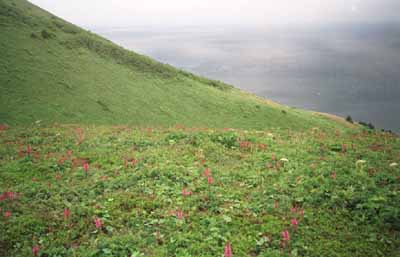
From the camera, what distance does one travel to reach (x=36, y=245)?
751 cm

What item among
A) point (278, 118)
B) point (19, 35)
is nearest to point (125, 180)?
point (278, 118)

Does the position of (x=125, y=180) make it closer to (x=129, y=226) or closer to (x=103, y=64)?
(x=129, y=226)

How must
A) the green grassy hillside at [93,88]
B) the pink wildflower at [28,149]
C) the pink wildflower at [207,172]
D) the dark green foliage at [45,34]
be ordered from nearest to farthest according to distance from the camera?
1. the pink wildflower at [207,172]
2. the pink wildflower at [28,149]
3. the green grassy hillside at [93,88]
4. the dark green foliage at [45,34]

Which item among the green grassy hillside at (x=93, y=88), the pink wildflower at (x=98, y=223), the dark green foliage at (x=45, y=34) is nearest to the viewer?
the pink wildflower at (x=98, y=223)

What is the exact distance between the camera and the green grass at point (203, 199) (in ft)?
24.7

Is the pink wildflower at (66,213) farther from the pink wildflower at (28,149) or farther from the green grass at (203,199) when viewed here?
the pink wildflower at (28,149)

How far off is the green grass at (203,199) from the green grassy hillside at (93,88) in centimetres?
1825

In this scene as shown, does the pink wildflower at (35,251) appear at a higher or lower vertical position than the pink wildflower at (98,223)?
Result: lower

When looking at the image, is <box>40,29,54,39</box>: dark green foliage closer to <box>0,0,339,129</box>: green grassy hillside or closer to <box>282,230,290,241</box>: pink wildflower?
<box>0,0,339,129</box>: green grassy hillside

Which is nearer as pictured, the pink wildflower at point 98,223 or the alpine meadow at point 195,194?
the alpine meadow at point 195,194

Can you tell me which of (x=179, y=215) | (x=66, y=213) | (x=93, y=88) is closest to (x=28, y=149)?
(x=66, y=213)

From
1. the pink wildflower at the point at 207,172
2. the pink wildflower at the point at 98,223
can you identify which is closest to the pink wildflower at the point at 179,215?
the pink wildflower at the point at 98,223

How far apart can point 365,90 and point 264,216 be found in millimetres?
218866

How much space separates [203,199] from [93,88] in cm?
3393
